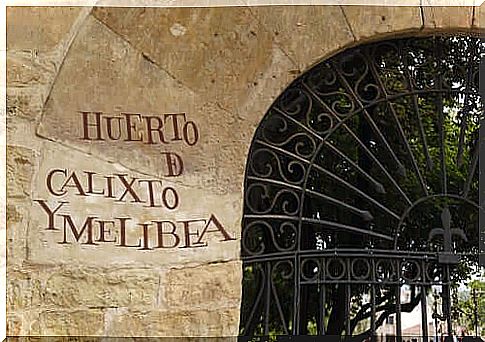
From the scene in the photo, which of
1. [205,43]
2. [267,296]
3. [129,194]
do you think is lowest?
[267,296]

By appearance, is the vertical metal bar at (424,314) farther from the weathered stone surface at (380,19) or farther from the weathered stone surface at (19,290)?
the weathered stone surface at (19,290)

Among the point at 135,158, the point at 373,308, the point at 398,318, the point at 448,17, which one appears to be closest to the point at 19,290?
the point at 135,158

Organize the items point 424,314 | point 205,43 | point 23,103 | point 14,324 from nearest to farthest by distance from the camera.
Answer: point 14,324
point 23,103
point 205,43
point 424,314

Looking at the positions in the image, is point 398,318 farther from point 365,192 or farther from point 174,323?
point 174,323

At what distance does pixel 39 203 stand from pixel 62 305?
41 cm

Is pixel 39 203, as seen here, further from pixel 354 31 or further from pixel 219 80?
pixel 354 31

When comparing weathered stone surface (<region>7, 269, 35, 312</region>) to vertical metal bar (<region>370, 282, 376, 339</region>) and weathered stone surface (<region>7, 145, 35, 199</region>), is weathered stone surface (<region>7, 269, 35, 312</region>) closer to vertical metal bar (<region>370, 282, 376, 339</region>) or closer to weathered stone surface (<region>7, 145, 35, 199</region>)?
weathered stone surface (<region>7, 145, 35, 199</region>)

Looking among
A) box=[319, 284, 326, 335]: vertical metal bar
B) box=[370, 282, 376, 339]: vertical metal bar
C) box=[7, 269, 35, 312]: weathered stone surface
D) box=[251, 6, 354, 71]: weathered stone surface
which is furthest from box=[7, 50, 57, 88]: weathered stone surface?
box=[370, 282, 376, 339]: vertical metal bar

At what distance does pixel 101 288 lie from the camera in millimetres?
3486

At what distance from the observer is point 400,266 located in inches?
150

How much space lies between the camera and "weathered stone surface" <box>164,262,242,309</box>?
3525 millimetres

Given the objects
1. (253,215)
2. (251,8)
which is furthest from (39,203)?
(251,8)

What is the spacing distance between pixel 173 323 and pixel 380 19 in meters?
1.51

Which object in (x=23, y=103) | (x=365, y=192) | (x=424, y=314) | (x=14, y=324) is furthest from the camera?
(x=365, y=192)
